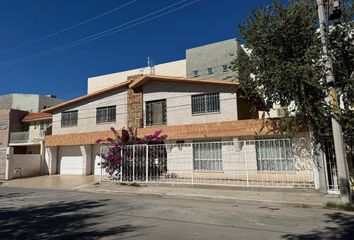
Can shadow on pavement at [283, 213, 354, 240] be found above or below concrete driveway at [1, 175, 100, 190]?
below

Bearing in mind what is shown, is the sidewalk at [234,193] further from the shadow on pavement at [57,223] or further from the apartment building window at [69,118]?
the apartment building window at [69,118]

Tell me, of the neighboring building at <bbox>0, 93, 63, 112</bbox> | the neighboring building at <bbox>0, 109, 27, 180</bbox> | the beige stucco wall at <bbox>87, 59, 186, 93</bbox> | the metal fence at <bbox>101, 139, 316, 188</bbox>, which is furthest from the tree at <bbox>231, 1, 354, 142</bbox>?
the neighboring building at <bbox>0, 93, 63, 112</bbox>

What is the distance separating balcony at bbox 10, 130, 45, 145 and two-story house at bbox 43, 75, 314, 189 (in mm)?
3253

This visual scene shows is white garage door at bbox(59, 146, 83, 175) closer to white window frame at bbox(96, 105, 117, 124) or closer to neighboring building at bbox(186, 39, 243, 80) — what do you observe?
white window frame at bbox(96, 105, 117, 124)

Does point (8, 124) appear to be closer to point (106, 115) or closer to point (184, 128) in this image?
point (106, 115)

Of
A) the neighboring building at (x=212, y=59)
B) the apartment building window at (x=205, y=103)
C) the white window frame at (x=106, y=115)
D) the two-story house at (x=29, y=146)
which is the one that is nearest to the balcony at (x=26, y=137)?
the two-story house at (x=29, y=146)

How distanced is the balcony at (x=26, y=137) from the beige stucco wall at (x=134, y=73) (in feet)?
56.7

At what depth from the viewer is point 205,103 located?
1902 centimetres

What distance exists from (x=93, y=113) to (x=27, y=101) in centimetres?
2152

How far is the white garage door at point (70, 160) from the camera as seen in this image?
25.4 metres

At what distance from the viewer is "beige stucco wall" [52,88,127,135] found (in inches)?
888

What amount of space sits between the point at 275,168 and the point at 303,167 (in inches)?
72.2

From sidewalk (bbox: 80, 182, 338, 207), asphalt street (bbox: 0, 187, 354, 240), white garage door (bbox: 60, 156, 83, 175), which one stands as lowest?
asphalt street (bbox: 0, 187, 354, 240)

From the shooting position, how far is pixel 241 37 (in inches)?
549
